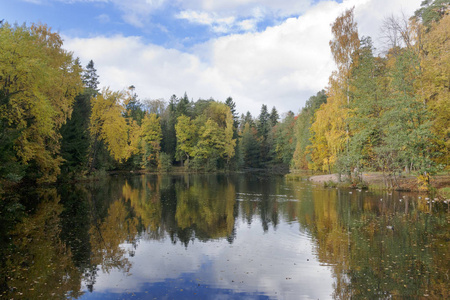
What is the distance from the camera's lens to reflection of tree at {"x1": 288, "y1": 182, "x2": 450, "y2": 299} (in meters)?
6.29

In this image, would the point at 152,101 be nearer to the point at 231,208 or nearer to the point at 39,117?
the point at 39,117

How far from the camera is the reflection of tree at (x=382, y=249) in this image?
629cm

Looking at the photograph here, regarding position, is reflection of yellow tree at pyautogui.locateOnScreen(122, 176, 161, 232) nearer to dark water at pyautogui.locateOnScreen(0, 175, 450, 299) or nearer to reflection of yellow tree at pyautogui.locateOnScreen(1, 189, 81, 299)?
dark water at pyautogui.locateOnScreen(0, 175, 450, 299)

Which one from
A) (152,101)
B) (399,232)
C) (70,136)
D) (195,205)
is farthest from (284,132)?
(399,232)

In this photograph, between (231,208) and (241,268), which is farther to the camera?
(231,208)

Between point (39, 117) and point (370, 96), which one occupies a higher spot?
point (370, 96)

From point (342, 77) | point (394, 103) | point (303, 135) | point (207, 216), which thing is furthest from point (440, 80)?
point (303, 135)

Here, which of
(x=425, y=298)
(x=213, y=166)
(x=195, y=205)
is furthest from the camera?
(x=213, y=166)

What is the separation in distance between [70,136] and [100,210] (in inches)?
716

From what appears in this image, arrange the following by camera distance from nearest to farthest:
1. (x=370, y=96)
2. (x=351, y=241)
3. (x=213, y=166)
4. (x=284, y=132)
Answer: (x=351, y=241)
(x=370, y=96)
(x=213, y=166)
(x=284, y=132)

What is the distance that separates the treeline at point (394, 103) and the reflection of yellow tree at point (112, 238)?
1907 cm

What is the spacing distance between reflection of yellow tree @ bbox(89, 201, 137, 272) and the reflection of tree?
18.6 feet

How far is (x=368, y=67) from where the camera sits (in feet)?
84.2

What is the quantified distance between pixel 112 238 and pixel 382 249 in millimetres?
8758
